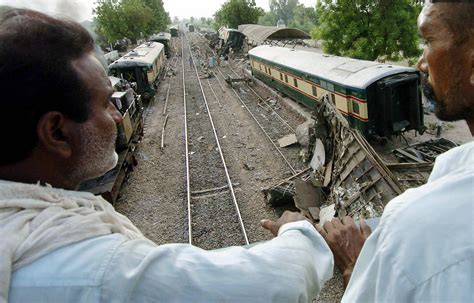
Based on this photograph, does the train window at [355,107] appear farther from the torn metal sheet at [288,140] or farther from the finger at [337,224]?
the finger at [337,224]

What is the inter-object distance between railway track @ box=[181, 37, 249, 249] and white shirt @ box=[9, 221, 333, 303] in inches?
247

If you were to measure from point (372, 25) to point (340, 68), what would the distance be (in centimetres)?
326

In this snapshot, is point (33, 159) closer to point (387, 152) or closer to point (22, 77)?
point (22, 77)

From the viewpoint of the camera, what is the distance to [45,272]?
1018 millimetres

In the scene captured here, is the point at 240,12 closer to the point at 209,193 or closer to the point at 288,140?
the point at 288,140

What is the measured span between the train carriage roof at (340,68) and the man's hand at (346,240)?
9.99 meters

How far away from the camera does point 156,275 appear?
1.07 metres

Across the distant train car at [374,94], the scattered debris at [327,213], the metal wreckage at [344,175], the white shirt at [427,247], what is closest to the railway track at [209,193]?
the metal wreckage at [344,175]

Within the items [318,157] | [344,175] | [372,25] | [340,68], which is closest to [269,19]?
[372,25]

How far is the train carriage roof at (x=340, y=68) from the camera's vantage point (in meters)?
11.2

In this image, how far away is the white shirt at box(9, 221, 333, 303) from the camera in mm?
1011

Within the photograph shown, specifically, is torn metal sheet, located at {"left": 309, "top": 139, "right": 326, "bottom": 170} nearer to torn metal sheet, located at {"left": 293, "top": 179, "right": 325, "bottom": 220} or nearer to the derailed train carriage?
torn metal sheet, located at {"left": 293, "top": 179, "right": 325, "bottom": 220}

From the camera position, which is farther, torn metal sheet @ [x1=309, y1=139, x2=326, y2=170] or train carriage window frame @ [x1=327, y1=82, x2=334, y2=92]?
train carriage window frame @ [x1=327, y1=82, x2=334, y2=92]

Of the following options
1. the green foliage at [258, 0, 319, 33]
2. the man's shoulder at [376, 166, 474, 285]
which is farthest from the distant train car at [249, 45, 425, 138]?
the green foliage at [258, 0, 319, 33]
